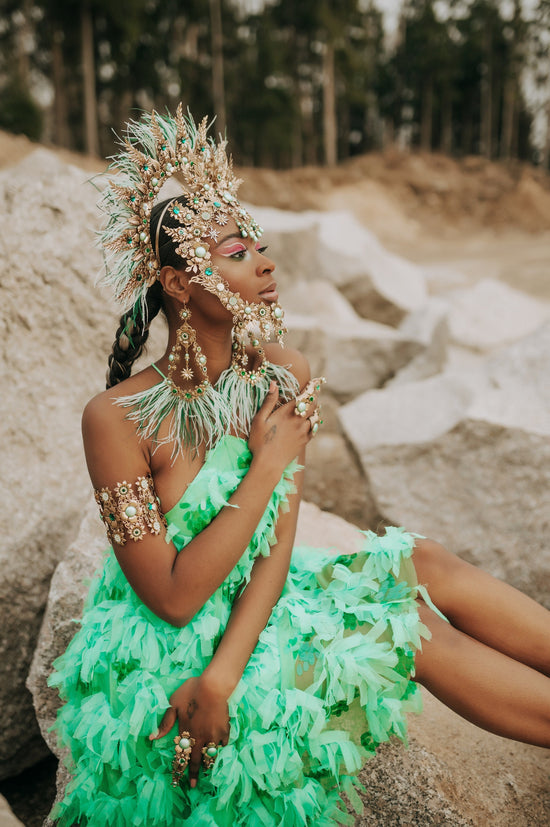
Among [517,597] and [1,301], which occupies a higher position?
[1,301]

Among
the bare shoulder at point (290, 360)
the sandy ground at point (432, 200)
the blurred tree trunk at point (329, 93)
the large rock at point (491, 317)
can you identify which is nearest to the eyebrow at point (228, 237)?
the bare shoulder at point (290, 360)

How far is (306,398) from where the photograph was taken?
80.3 inches

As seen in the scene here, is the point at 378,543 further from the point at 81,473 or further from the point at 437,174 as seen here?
the point at 437,174

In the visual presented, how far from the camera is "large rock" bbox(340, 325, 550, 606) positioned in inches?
129

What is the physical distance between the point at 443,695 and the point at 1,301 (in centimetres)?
248

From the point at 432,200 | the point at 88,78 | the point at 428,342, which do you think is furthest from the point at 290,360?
the point at 432,200

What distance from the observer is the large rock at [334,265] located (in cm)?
767

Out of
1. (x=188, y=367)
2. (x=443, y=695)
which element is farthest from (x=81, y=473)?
(x=443, y=695)

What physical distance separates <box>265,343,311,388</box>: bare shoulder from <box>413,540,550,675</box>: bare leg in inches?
26.8

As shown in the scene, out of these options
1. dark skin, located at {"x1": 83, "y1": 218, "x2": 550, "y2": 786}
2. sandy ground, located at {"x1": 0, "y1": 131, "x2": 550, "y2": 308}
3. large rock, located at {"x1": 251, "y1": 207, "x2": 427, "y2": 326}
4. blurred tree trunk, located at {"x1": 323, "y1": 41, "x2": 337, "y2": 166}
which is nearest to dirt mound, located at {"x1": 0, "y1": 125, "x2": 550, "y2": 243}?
sandy ground, located at {"x1": 0, "y1": 131, "x2": 550, "y2": 308}

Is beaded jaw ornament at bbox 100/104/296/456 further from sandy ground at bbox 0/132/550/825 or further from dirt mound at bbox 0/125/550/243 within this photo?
dirt mound at bbox 0/125/550/243

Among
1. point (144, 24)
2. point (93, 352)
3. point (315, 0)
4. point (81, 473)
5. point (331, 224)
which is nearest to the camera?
point (81, 473)

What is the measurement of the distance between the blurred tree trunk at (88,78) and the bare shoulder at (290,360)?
819 inches

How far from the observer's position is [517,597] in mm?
1973
